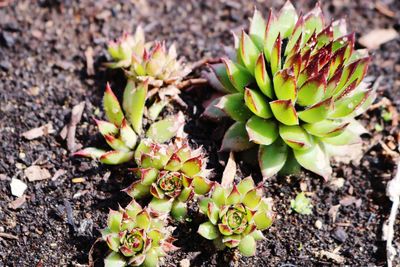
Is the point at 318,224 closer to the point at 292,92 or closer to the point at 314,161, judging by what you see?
the point at 314,161

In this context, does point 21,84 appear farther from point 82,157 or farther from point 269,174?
point 269,174

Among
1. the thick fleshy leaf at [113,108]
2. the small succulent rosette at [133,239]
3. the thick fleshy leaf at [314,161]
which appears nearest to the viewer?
the small succulent rosette at [133,239]

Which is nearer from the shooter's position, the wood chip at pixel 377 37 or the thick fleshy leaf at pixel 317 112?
the thick fleshy leaf at pixel 317 112

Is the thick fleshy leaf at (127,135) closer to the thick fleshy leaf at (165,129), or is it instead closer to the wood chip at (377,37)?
the thick fleshy leaf at (165,129)

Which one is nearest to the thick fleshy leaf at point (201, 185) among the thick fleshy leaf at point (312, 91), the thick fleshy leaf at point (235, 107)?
the thick fleshy leaf at point (235, 107)

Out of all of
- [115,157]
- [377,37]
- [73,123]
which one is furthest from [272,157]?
[377,37]

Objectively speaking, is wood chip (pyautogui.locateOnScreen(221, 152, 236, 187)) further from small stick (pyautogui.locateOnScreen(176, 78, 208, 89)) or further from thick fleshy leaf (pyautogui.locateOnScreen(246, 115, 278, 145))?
small stick (pyautogui.locateOnScreen(176, 78, 208, 89))
